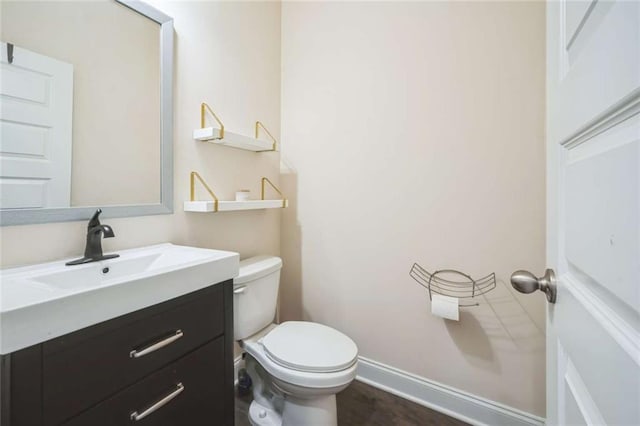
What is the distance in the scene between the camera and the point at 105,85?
1147 millimetres

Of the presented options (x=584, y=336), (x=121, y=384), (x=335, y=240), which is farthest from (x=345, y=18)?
(x=121, y=384)

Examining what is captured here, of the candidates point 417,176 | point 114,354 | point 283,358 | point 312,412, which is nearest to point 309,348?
point 283,358

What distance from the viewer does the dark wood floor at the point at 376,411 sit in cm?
146

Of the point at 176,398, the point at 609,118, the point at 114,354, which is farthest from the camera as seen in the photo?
the point at 176,398

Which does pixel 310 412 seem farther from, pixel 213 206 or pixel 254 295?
pixel 213 206

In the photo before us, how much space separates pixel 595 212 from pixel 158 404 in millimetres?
1095

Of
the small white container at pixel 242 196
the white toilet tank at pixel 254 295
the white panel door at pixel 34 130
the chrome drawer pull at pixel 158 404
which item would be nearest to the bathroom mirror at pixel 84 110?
the white panel door at pixel 34 130

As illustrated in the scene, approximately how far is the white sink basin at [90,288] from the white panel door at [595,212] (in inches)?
36.5

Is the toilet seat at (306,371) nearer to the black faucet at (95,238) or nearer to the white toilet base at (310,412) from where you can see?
the white toilet base at (310,412)

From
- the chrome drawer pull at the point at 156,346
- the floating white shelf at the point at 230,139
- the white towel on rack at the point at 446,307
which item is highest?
the floating white shelf at the point at 230,139

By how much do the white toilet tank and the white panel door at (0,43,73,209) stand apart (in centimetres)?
74

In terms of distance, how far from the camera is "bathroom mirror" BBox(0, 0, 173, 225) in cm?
93

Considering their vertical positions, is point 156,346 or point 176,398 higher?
point 156,346

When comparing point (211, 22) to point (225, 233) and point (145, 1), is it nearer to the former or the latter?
point (145, 1)
